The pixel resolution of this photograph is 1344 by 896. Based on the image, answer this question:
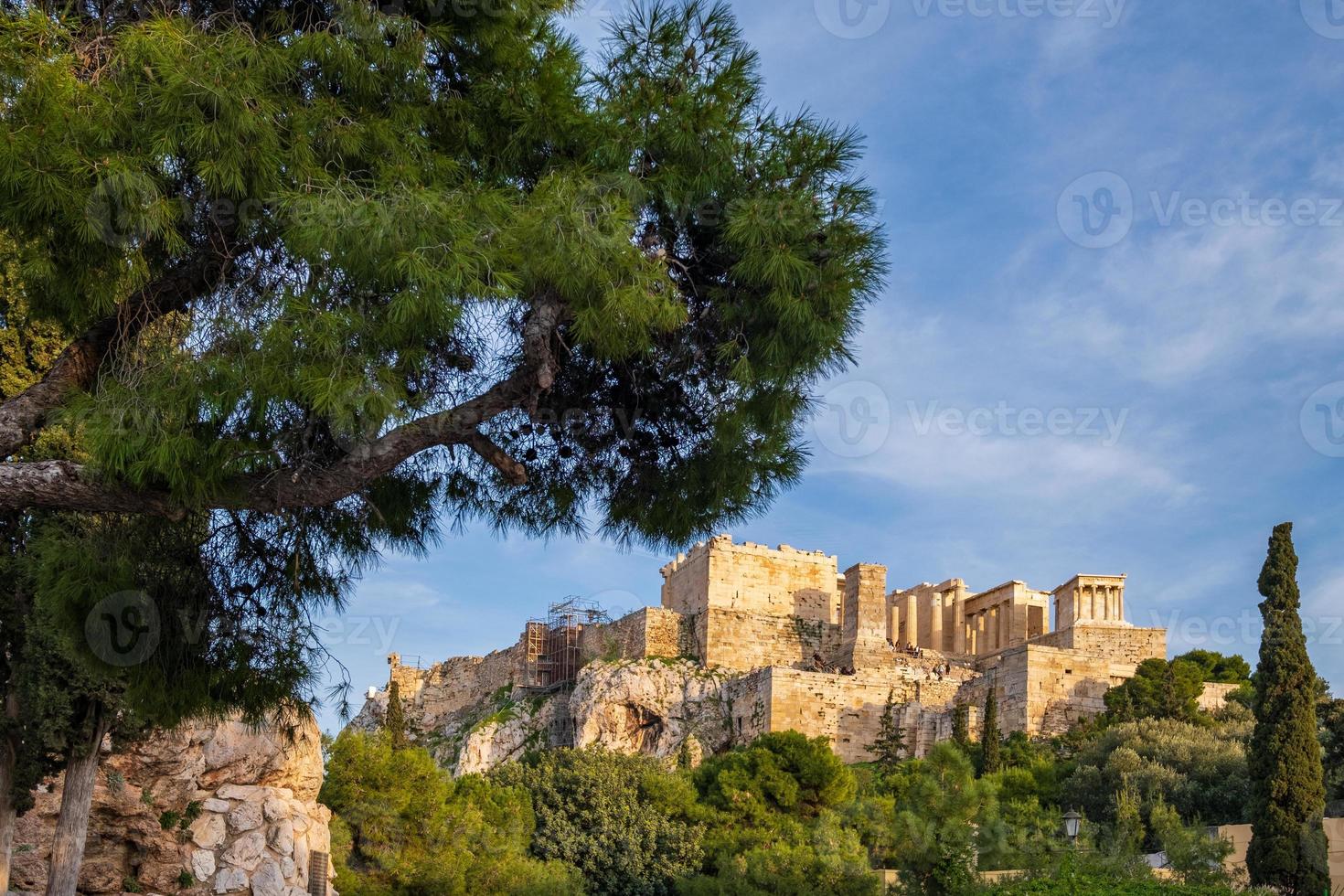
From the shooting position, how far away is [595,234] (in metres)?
6.04

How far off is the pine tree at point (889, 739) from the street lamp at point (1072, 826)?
10.4m

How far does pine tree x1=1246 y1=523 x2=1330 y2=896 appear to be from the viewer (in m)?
18.9

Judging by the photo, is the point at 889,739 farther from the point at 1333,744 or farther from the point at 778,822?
the point at 1333,744

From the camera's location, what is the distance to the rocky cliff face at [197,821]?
17.6 m

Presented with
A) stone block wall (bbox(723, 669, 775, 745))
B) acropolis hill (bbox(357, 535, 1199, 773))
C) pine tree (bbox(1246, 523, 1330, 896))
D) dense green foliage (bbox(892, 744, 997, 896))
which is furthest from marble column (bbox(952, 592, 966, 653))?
dense green foliage (bbox(892, 744, 997, 896))

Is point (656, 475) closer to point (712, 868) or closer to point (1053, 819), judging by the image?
point (1053, 819)

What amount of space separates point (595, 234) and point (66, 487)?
259 cm

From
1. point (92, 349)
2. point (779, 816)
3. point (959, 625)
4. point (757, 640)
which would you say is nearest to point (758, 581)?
point (757, 640)

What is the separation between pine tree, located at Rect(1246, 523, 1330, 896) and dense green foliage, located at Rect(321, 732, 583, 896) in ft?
35.9

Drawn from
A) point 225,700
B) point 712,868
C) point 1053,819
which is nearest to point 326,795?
point 712,868

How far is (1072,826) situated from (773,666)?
1671 cm

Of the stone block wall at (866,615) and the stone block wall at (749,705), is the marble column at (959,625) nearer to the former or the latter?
the stone block wall at (866,615)

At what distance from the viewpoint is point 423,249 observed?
575 centimetres

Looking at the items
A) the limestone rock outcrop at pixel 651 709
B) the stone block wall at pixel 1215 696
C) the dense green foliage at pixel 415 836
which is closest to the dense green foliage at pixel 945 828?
the dense green foliage at pixel 415 836
